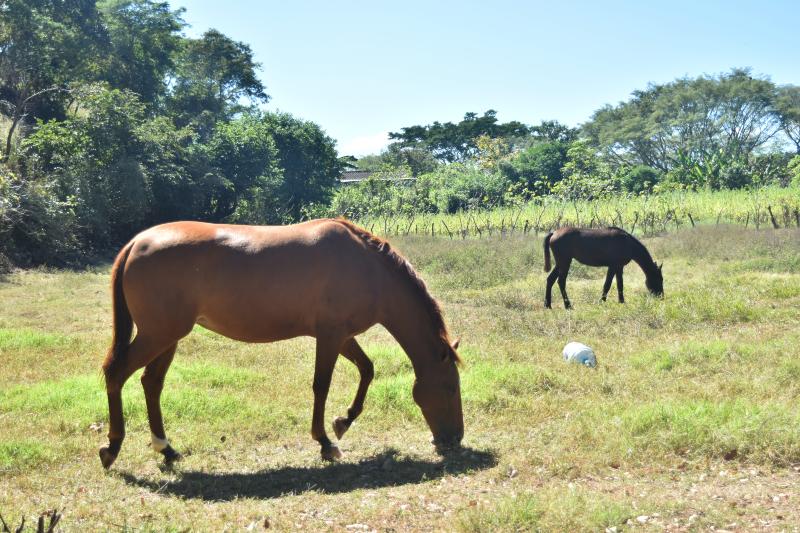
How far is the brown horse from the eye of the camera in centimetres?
585

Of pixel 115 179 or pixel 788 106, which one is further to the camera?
pixel 788 106

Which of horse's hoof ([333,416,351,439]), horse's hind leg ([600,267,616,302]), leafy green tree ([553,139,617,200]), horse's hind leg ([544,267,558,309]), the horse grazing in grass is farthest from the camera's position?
leafy green tree ([553,139,617,200])

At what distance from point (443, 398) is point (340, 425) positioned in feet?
3.26

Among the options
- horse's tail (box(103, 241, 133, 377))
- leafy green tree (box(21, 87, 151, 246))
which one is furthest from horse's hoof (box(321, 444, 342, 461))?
leafy green tree (box(21, 87, 151, 246))

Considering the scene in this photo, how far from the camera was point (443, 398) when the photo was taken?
613 centimetres

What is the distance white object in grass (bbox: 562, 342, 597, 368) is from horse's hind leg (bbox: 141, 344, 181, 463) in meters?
5.09

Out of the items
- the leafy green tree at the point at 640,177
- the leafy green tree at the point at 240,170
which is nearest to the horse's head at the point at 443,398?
the leafy green tree at the point at 240,170

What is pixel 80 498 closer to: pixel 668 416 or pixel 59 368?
pixel 59 368

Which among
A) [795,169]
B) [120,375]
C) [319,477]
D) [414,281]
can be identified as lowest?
[319,477]

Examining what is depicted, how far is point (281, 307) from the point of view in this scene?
Answer: 6.09 metres

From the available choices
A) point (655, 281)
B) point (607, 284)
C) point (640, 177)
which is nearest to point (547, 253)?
point (607, 284)

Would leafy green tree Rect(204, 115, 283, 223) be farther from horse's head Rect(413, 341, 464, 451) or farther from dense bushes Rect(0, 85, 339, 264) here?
horse's head Rect(413, 341, 464, 451)

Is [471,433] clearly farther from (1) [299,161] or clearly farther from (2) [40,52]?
(1) [299,161]

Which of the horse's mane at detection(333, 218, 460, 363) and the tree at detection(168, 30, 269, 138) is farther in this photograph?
the tree at detection(168, 30, 269, 138)
